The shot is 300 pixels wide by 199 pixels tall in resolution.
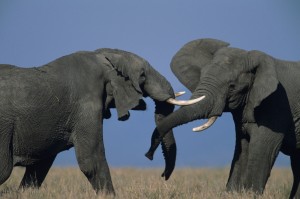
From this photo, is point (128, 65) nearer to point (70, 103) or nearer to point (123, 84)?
point (123, 84)

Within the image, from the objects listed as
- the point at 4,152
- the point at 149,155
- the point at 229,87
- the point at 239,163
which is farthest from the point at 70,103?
the point at 239,163

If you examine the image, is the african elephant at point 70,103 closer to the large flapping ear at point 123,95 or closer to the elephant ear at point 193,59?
the large flapping ear at point 123,95

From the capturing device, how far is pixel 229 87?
12695 mm

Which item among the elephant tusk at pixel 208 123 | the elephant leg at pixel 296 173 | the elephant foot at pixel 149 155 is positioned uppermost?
the elephant tusk at pixel 208 123

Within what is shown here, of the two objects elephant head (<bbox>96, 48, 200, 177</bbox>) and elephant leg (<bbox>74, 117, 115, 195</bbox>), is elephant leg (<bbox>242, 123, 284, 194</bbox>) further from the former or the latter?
elephant leg (<bbox>74, 117, 115, 195</bbox>)

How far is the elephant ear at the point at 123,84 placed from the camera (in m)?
12.8

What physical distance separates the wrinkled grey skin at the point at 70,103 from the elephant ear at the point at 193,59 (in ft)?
2.60

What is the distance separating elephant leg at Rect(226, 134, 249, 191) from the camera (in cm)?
1299

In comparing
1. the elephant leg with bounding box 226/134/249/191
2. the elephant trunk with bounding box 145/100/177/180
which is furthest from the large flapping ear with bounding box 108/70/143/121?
the elephant leg with bounding box 226/134/249/191

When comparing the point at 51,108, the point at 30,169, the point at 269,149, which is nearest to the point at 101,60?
the point at 51,108

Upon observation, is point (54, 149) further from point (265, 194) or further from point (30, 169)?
point (265, 194)

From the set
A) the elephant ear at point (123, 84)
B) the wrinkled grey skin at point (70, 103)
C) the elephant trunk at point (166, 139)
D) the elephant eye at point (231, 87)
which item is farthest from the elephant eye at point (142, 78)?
the elephant eye at point (231, 87)

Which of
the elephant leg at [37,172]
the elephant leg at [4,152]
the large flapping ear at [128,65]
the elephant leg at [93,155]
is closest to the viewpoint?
the elephant leg at [4,152]

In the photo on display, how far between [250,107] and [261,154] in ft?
2.46
